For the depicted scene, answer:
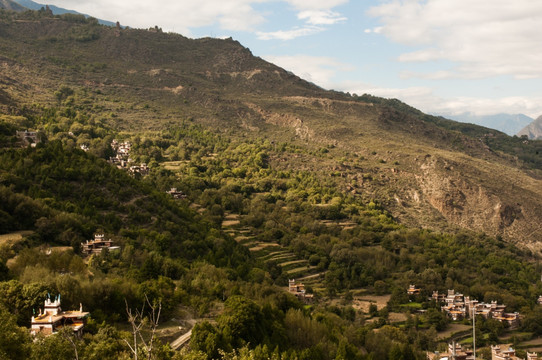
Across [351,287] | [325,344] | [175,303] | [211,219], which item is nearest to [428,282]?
[351,287]

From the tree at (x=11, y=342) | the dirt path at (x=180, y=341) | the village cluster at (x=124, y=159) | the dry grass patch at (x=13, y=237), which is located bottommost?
the dirt path at (x=180, y=341)

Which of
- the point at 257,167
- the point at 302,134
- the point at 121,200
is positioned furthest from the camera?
the point at 302,134

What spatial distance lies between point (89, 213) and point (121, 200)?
5.65m

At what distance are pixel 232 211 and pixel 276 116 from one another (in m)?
46.5

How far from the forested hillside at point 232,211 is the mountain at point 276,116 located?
44 cm

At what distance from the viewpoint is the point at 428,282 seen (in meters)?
50.9

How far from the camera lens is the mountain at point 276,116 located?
79375 millimetres

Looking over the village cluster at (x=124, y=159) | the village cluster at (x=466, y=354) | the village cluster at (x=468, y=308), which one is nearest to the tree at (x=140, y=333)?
the village cluster at (x=466, y=354)

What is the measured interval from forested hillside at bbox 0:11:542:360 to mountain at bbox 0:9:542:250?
436mm

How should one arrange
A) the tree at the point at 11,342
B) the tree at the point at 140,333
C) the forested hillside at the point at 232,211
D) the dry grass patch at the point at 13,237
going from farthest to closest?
1. the dry grass patch at the point at 13,237
2. the forested hillside at the point at 232,211
3. the tree at the point at 11,342
4. the tree at the point at 140,333

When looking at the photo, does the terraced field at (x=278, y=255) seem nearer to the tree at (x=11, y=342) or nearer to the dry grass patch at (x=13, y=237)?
the dry grass patch at (x=13, y=237)

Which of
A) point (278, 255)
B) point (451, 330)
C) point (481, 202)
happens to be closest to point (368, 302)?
point (451, 330)

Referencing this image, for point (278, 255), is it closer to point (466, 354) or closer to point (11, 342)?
point (466, 354)

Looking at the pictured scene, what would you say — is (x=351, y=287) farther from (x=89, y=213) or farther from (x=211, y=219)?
(x=89, y=213)
